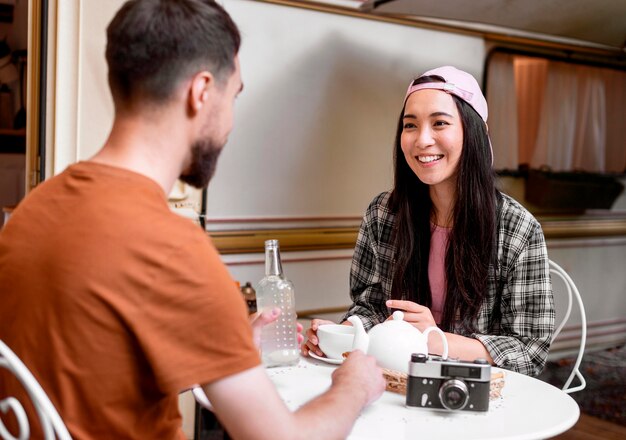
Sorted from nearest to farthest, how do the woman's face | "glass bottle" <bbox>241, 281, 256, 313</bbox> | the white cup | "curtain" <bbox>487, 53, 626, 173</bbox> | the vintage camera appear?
the vintage camera < the white cup < the woman's face < "glass bottle" <bbox>241, 281, 256, 313</bbox> < "curtain" <bbox>487, 53, 626, 173</bbox>

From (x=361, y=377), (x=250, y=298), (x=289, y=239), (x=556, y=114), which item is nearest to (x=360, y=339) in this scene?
(x=361, y=377)

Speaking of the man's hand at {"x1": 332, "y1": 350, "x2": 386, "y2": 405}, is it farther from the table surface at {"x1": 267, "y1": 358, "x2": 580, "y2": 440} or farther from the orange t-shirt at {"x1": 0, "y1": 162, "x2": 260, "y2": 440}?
the orange t-shirt at {"x1": 0, "y1": 162, "x2": 260, "y2": 440}

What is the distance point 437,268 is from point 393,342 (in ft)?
2.20

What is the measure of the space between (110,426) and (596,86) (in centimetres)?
483

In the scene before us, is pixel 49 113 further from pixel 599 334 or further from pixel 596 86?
pixel 599 334

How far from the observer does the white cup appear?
173cm

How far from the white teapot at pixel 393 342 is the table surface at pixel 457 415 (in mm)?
Result: 70

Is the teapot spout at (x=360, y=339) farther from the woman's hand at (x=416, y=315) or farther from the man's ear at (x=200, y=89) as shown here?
the man's ear at (x=200, y=89)

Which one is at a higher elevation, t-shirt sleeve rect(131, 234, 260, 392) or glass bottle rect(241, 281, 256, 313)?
t-shirt sleeve rect(131, 234, 260, 392)

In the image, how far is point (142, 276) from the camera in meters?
0.98

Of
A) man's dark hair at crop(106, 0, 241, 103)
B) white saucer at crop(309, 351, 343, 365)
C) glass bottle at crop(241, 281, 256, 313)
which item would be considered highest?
man's dark hair at crop(106, 0, 241, 103)

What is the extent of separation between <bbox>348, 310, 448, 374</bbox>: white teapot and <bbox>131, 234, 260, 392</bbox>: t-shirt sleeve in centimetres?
62

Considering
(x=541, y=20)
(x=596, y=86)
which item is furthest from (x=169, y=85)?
(x=596, y=86)

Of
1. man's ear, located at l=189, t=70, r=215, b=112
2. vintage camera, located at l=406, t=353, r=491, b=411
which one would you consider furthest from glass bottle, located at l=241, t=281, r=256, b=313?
man's ear, located at l=189, t=70, r=215, b=112
